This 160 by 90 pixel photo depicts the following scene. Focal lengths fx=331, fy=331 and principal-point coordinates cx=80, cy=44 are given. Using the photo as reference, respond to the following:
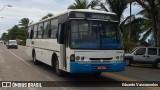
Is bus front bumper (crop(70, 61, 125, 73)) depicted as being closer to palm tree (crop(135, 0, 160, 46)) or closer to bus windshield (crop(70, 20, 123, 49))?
bus windshield (crop(70, 20, 123, 49))

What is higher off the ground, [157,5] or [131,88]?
[157,5]

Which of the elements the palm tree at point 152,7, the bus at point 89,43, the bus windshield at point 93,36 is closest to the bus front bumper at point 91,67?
the bus at point 89,43

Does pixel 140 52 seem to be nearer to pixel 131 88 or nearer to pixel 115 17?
pixel 115 17

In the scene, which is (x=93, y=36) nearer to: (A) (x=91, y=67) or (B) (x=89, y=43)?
(B) (x=89, y=43)

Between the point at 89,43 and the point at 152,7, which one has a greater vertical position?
the point at 152,7

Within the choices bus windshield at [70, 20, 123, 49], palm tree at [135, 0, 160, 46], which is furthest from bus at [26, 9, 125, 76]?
palm tree at [135, 0, 160, 46]

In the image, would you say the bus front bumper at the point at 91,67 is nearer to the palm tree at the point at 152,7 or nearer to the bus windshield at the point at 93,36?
the bus windshield at the point at 93,36

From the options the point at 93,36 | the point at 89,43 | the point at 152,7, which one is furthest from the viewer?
the point at 152,7

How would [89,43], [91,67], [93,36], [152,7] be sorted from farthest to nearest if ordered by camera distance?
[152,7], [93,36], [89,43], [91,67]

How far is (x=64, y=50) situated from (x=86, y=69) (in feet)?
5.54

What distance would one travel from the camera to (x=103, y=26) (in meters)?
13.4

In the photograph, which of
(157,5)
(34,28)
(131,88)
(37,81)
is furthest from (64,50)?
(157,5)

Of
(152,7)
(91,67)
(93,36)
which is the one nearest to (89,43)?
(93,36)

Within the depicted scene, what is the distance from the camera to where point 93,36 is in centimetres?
1305
